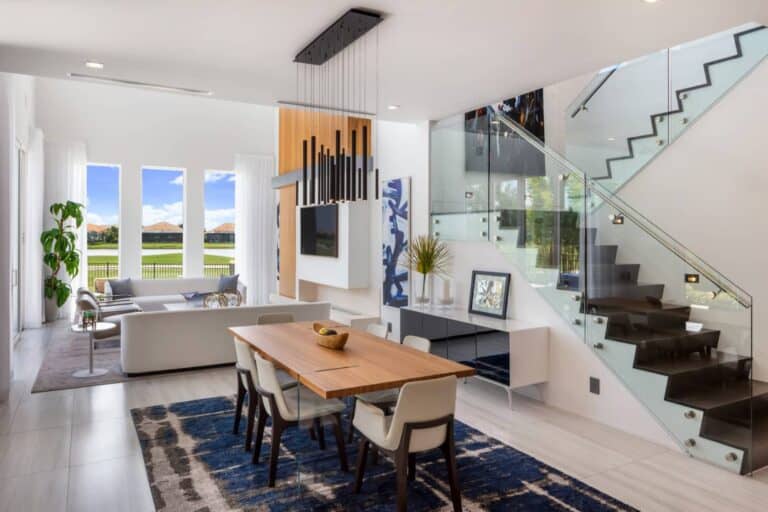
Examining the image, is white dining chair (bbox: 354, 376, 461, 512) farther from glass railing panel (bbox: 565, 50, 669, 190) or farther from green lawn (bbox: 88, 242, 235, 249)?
green lawn (bbox: 88, 242, 235, 249)

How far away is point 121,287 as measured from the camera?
29.3 ft

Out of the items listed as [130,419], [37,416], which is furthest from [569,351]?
[37,416]

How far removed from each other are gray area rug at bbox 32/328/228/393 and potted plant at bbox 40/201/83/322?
1.06 meters

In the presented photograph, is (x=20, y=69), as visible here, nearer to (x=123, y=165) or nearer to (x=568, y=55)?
(x=568, y=55)

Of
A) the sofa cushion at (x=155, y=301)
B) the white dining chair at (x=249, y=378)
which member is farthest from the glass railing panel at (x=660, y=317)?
the sofa cushion at (x=155, y=301)

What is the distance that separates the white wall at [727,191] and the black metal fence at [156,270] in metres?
8.80

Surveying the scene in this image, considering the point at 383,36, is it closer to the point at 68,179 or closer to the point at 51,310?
the point at 68,179

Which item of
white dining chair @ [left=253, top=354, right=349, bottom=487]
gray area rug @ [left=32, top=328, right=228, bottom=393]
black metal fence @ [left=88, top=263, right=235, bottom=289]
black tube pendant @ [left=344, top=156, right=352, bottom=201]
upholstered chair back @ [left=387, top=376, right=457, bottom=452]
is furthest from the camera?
black metal fence @ [left=88, top=263, right=235, bottom=289]

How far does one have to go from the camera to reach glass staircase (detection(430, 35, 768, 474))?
3.47 meters

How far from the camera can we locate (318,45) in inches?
139

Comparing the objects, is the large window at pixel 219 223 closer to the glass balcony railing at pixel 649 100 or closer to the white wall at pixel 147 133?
the white wall at pixel 147 133

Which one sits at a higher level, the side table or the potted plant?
the potted plant

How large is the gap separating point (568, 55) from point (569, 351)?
2.45 meters

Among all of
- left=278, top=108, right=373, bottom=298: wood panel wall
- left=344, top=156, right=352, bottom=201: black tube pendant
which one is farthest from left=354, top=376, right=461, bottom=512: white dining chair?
left=278, top=108, right=373, bottom=298: wood panel wall
